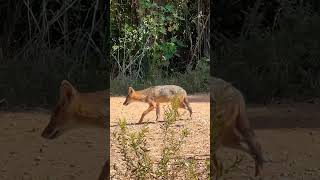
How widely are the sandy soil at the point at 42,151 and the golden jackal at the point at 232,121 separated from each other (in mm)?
438

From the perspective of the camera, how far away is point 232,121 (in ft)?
6.41

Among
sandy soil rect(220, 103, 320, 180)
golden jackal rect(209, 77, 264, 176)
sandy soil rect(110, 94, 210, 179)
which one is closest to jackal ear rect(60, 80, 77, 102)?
golden jackal rect(209, 77, 264, 176)

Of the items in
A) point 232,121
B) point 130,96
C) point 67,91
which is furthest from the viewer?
point 130,96

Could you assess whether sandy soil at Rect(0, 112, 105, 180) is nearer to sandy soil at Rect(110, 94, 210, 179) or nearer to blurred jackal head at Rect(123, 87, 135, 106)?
sandy soil at Rect(110, 94, 210, 179)

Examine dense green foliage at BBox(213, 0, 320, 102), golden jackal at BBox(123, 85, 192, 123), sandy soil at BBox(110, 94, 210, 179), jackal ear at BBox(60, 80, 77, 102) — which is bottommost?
sandy soil at BBox(110, 94, 210, 179)

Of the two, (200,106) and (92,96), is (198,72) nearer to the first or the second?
(200,106)

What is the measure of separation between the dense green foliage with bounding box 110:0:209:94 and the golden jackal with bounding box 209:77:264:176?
45.8 inches

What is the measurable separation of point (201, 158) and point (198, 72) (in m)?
0.64

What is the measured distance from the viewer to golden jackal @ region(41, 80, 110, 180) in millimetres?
1831

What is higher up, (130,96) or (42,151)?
(130,96)

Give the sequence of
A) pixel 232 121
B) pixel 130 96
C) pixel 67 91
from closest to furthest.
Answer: pixel 67 91 → pixel 232 121 → pixel 130 96

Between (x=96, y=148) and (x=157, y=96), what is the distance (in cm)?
105

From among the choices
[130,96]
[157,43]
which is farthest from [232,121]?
[157,43]

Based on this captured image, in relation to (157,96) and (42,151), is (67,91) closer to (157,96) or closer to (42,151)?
(42,151)
